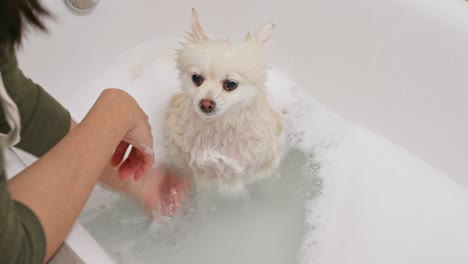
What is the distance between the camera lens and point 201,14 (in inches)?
53.0

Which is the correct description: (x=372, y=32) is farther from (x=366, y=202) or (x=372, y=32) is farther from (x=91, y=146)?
(x=91, y=146)

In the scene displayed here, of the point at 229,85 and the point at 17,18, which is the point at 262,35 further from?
the point at 17,18

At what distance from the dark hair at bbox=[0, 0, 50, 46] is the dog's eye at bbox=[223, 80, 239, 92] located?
0.34m

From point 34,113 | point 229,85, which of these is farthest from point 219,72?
point 34,113

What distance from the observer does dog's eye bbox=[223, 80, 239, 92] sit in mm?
830

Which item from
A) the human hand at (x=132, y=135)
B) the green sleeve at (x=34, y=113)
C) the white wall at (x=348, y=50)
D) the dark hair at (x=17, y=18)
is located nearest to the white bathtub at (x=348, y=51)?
the white wall at (x=348, y=50)

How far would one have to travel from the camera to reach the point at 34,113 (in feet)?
2.66

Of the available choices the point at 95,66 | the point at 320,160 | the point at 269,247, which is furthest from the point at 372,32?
the point at 95,66

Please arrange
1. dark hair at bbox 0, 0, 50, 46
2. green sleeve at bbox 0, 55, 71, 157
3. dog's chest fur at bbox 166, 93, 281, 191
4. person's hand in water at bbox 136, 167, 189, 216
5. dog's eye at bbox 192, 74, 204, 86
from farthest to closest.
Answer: person's hand in water at bbox 136, 167, 189, 216 → dog's chest fur at bbox 166, 93, 281, 191 → dog's eye at bbox 192, 74, 204, 86 → green sleeve at bbox 0, 55, 71, 157 → dark hair at bbox 0, 0, 50, 46

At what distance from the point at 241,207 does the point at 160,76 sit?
0.44 metres

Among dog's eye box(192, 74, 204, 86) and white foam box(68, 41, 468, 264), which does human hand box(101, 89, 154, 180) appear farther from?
white foam box(68, 41, 468, 264)

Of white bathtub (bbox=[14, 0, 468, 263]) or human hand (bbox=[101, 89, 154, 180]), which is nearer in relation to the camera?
human hand (bbox=[101, 89, 154, 180])

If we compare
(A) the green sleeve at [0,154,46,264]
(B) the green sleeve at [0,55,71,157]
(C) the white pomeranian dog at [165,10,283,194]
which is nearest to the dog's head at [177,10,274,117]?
(C) the white pomeranian dog at [165,10,283,194]

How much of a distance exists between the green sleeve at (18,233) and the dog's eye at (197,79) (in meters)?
0.37
